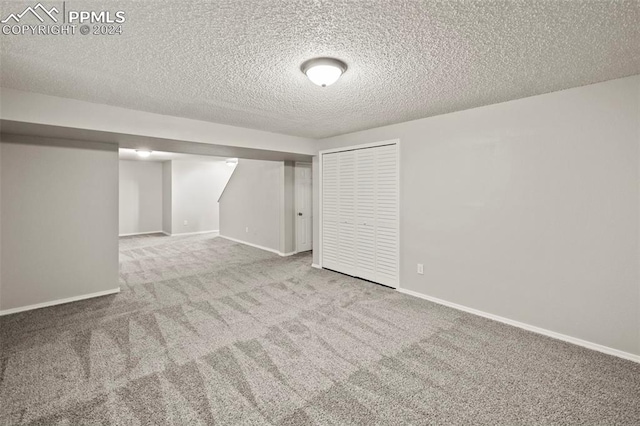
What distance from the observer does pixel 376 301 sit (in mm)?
3529

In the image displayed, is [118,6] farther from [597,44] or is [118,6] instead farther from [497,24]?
[597,44]

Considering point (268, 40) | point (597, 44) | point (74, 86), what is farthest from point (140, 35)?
point (597, 44)

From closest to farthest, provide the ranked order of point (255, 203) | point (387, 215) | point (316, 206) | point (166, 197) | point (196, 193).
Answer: point (387, 215) → point (316, 206) → point (255, 203) → point (166, 197) → point (196, 193)

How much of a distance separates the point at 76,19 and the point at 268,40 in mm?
1021

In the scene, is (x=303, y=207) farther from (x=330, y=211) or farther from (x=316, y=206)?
(x=330, y=211)

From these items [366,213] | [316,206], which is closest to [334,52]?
[366,213]

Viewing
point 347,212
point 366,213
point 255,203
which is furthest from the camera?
point 255,203

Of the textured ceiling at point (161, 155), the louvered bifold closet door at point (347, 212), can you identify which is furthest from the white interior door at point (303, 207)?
the textured ceiling at point (161, 155)

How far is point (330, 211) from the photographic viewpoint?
16.1 feet

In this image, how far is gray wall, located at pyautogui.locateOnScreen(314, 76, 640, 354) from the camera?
7.73 ft

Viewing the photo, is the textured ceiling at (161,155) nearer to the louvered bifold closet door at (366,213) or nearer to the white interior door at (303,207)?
the white interior door at (303,207)

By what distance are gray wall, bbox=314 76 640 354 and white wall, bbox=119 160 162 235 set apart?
8344 mm

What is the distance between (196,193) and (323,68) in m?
8.33

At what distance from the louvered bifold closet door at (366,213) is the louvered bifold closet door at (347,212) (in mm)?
82
